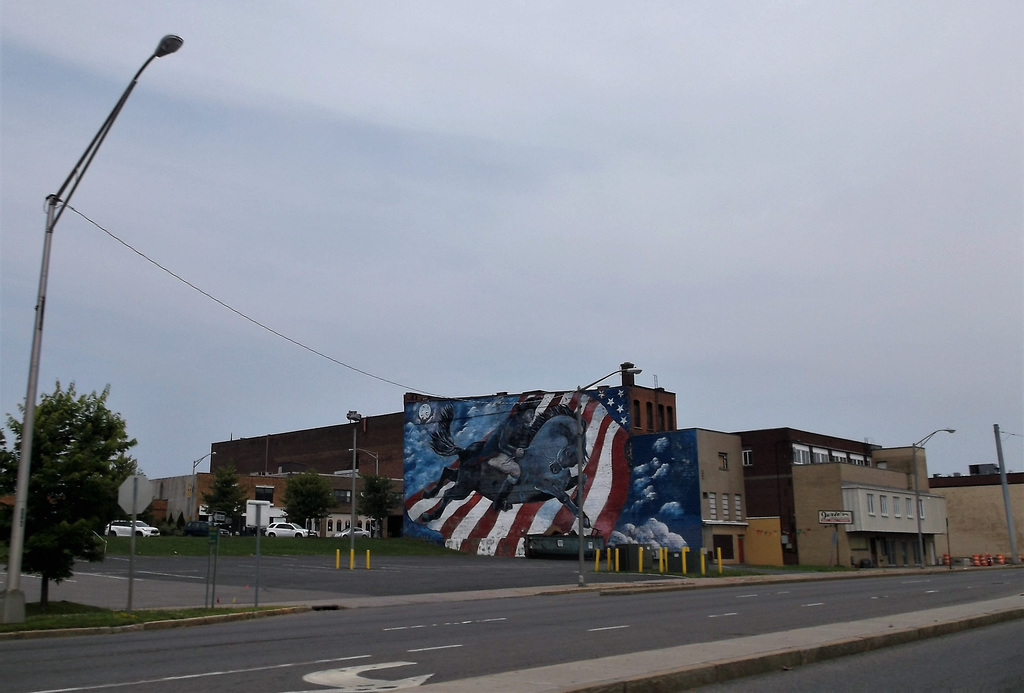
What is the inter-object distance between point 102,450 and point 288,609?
19.1ft

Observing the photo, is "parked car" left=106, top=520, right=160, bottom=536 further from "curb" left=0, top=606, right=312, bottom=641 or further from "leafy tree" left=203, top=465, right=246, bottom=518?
"curb" left=0, top=606, right=312, bottom=641

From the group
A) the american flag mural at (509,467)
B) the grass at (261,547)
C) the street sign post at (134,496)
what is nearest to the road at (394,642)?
the street sign post at (134,496)

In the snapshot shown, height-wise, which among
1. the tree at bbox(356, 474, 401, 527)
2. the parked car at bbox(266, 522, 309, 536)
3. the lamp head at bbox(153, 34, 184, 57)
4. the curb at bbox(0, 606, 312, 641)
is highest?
the lamp head at bbox(153, 34, 184, 57)

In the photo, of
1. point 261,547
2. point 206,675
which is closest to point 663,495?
point 261,547

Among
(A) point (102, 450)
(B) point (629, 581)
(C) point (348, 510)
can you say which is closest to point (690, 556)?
(B) point (629, 581)

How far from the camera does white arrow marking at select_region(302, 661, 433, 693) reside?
9.52m

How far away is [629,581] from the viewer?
3806 centimetres

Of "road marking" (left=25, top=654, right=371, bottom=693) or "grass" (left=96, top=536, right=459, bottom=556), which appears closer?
"road marking" (left=25, top=654, right=371, bottom=693)

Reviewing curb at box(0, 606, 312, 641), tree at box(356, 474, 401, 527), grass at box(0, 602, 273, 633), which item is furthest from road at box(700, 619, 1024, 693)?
tree at box(356, 474, 401, 527)

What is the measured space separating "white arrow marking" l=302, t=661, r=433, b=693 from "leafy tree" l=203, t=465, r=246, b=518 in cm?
7036

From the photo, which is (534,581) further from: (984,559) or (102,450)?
(984,559)

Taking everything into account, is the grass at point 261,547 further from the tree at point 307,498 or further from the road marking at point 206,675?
the road marking at point 206,675

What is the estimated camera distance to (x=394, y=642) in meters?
14.6

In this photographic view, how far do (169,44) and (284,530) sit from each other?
208 feet
